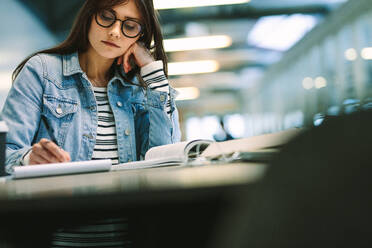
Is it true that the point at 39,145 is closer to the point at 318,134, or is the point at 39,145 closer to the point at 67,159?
the point at 67,159

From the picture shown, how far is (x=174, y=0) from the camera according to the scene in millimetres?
4133

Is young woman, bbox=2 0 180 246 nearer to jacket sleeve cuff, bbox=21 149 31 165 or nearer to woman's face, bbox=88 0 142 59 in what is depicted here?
woman's face, bbox=88 0 142 59

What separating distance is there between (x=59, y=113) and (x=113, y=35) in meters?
0.39

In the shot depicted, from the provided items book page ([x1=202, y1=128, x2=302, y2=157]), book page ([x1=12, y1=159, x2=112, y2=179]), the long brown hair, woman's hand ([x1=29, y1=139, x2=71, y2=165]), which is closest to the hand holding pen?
woman's hand ([x1=29, y1=139, x2=71, y2=165])

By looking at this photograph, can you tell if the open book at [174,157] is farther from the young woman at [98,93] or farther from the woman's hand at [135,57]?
the woman's hand at [135,57]

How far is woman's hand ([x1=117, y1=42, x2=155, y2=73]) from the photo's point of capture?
5.80 feet

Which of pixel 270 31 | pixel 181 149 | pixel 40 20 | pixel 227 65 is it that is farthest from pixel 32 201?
pixel 227 65

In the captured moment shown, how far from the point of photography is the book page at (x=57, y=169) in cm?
78

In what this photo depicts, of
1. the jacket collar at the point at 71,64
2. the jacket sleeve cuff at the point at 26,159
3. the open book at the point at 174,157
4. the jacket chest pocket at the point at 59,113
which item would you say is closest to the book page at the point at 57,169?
the open book at the point at 174,157

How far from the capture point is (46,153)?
964mm

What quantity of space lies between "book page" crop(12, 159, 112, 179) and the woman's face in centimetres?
80

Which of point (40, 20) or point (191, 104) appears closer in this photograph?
point (40, 20)

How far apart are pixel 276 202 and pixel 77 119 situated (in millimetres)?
1355

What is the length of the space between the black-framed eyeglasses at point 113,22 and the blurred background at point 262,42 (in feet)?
2.01
